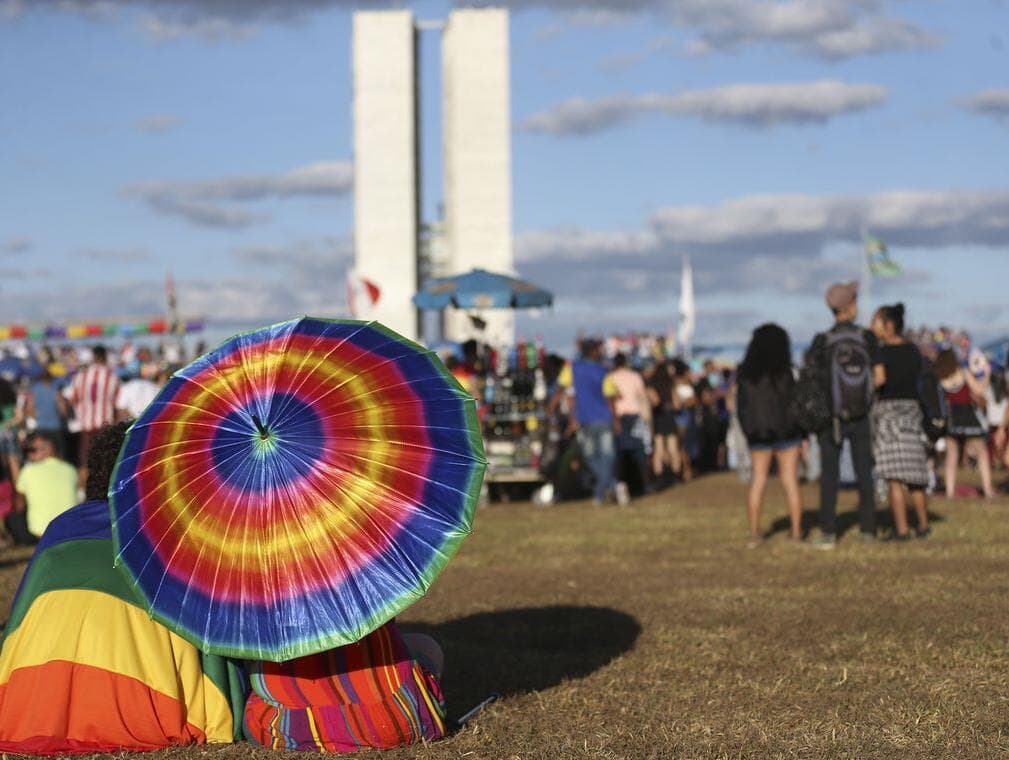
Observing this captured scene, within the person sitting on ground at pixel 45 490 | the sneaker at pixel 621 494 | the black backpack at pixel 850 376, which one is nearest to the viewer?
the black backpack at pixel 850 376

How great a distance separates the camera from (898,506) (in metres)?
11.9

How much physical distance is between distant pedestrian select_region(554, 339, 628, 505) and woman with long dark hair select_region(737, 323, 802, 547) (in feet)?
14.2

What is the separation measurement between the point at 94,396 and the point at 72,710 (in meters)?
12.5

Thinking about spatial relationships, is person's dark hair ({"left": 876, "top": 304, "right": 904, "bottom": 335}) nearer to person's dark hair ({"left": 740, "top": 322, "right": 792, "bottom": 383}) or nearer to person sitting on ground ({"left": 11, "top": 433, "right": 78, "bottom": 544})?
person's dark hair ({"left": 740, "top": 322, "right": 792, "bottom": 383})

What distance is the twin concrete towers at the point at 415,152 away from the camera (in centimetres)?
5750

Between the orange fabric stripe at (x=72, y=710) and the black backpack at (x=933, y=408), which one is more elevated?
the black backpack at (x=933, y=408)

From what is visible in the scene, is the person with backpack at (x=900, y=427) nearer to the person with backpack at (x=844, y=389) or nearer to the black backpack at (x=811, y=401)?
the person with backpack at (x=844, y=389)

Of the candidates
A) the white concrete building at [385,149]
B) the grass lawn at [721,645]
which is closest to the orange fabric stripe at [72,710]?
the grass lawn at [721,645]

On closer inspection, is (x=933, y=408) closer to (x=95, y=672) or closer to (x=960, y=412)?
(x=960, y=412)

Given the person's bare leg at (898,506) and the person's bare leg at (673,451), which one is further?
A: the person's bare leg at (673,451)

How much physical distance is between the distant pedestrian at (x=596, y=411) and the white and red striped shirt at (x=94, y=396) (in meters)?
5.27

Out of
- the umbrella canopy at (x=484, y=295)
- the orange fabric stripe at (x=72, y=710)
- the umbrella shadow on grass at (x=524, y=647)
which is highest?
the umbrella canopy at (x=484, y=295)

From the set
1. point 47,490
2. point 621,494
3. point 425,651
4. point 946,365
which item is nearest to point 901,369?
point 946,365

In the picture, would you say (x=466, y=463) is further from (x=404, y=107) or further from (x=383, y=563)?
(x=404, y=107)
